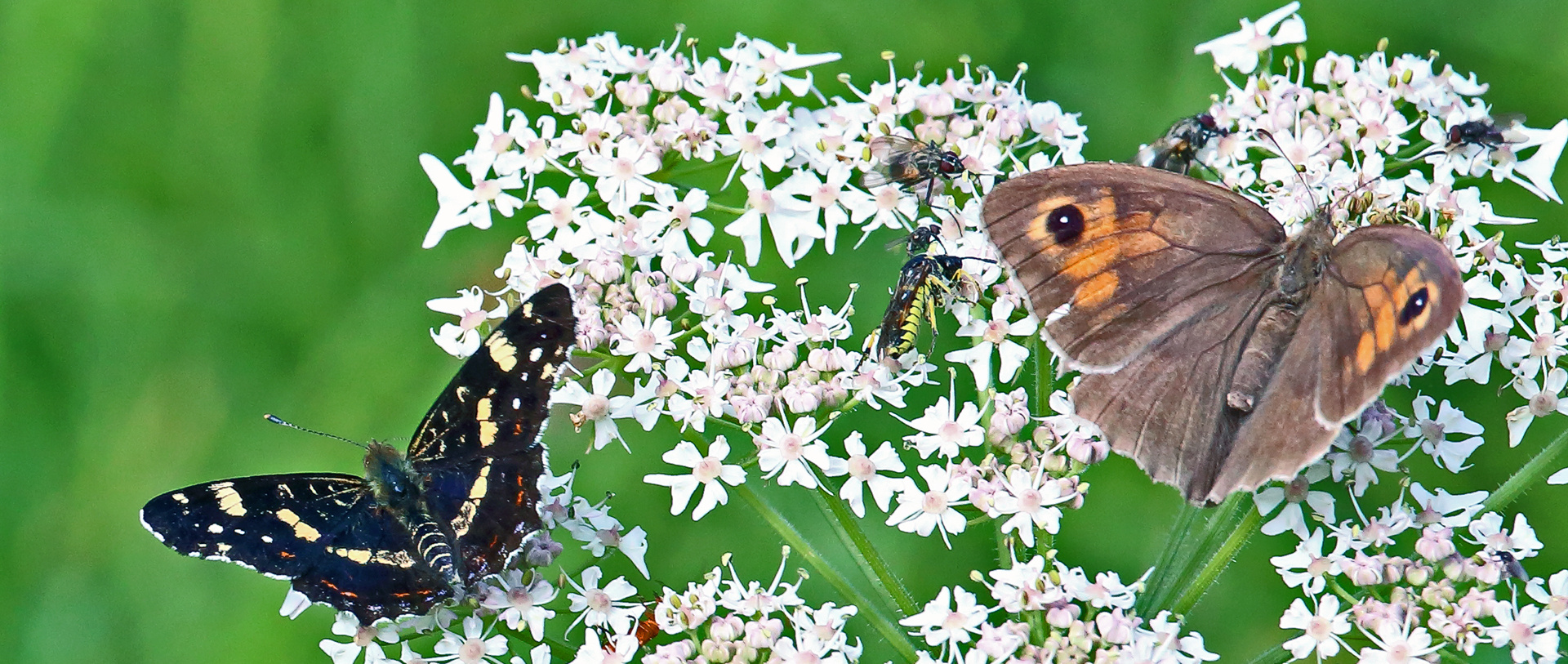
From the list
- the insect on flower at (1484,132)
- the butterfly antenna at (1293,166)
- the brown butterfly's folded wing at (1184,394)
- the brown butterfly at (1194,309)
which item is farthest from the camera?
the insect on flower at (1484,132)

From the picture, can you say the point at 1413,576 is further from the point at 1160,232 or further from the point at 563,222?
the point at 563,222

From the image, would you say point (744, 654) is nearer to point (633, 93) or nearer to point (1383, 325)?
point (1383, 325)

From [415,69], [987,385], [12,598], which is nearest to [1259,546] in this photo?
[987,385]

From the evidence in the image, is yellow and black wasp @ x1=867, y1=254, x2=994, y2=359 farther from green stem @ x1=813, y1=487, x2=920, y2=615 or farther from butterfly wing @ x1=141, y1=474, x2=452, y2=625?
butterfly wing @ x1=141, y1=474, x2=452, y2=625

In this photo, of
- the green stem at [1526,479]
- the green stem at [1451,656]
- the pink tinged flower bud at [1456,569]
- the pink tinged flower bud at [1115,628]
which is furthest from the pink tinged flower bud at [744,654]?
the green stem at [1526,479]

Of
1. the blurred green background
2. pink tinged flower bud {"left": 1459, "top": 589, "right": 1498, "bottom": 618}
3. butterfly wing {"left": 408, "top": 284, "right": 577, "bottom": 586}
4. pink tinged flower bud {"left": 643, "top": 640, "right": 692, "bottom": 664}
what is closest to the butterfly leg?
pink tinged flower bud {"left": 1459, "top": 589, "right": 1498, "bottom": 618}

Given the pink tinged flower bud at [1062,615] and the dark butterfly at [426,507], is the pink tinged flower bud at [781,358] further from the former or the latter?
the pink tinged flower bud at [1062,615]
